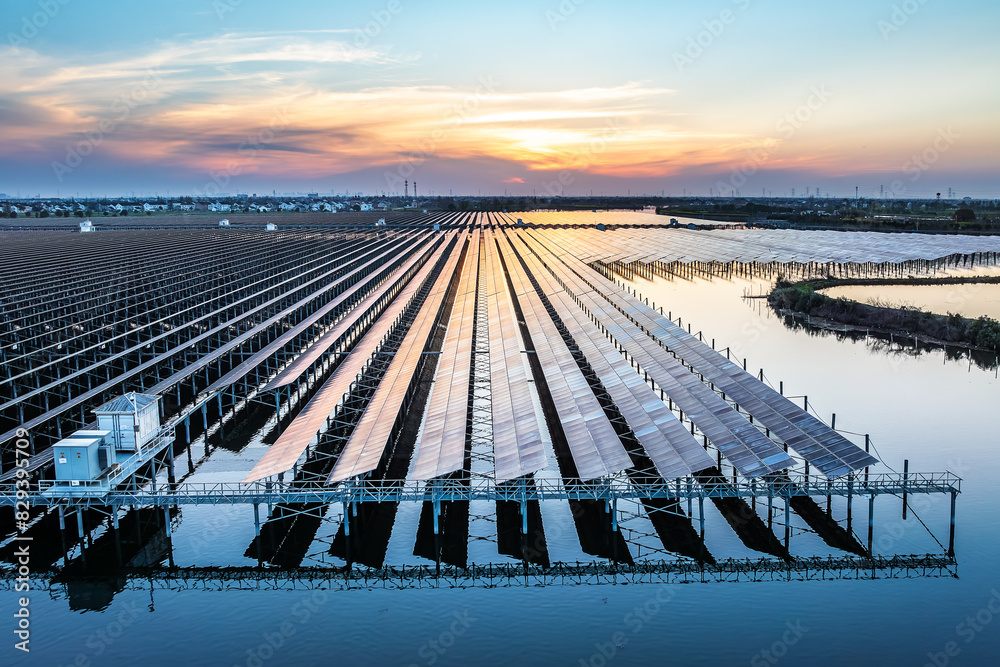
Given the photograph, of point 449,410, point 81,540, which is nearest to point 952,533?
point 449,410

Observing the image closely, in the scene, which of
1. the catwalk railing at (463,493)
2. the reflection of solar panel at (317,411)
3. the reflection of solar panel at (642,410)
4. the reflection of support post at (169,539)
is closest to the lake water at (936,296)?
the reflection of solar panel at (642,410)

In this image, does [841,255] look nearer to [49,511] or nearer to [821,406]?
[821,406]

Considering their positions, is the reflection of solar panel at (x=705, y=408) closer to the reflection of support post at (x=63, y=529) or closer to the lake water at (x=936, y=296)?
the reflection of support post at (x=63, y=529)
